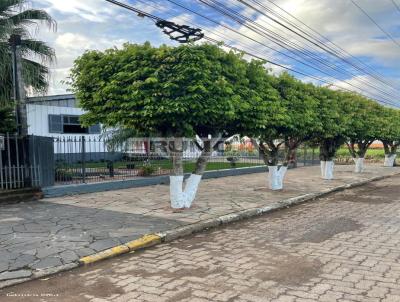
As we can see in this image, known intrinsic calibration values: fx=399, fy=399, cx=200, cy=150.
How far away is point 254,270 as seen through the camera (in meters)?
5.16

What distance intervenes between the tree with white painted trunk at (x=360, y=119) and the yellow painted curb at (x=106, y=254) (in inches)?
467

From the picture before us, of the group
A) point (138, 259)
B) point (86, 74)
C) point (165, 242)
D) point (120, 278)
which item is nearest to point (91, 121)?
point (86, 74)

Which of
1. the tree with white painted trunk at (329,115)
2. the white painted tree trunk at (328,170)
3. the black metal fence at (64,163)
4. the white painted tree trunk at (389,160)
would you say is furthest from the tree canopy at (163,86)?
the white painted tree trunk at (389,160)

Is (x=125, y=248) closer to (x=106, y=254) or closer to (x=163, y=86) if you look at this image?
(x=106, y=254)

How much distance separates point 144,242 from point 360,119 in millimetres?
13596

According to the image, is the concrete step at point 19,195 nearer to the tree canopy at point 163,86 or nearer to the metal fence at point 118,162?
the metal fence at point 118,162

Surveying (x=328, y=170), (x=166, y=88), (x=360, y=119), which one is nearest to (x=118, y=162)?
(x=328, y=170)

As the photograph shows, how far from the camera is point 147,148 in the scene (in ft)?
52.4

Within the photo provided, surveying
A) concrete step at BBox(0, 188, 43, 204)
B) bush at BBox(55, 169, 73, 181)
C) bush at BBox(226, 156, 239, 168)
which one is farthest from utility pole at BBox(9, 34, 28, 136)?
bush at BBox(226, 156, 239, 168)

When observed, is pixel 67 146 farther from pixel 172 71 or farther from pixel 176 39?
pixel 172 71

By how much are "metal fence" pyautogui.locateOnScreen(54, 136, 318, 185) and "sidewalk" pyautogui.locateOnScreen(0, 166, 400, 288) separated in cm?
122

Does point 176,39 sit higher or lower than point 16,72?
higher

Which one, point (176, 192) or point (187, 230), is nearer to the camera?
point (187, 230)

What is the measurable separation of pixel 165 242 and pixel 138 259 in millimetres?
1090
